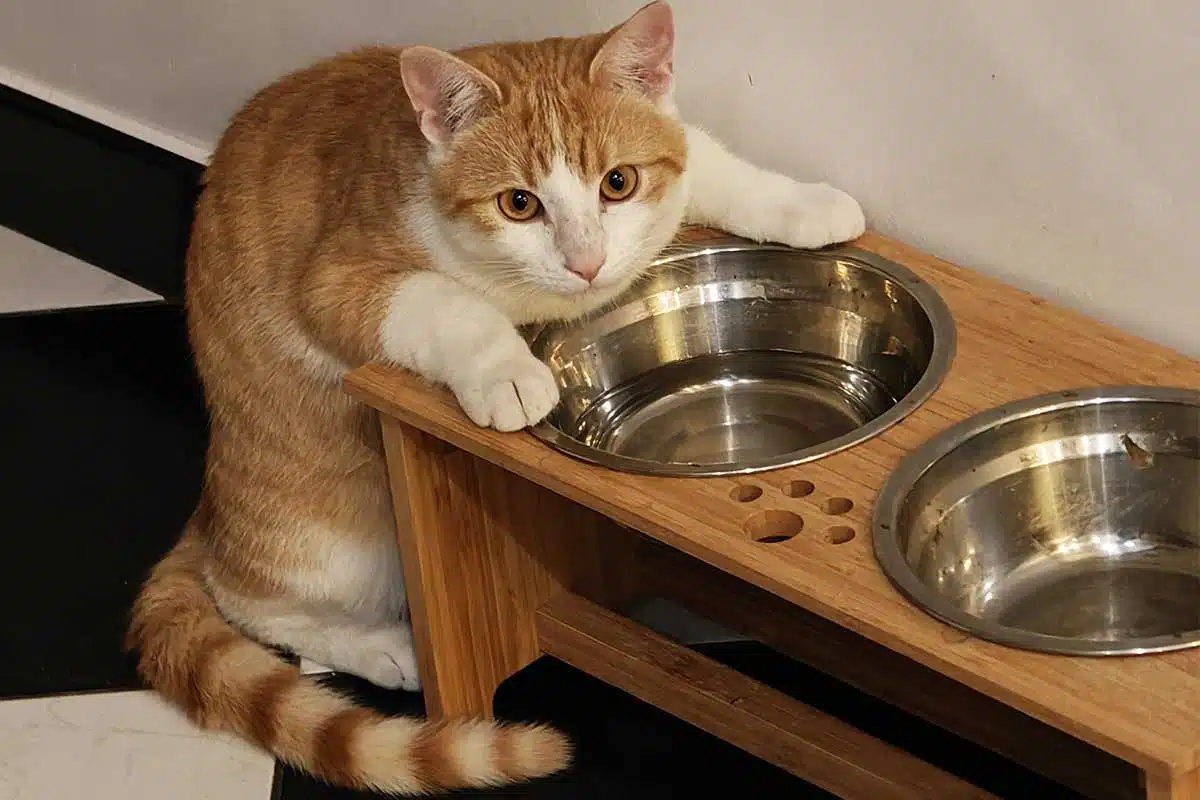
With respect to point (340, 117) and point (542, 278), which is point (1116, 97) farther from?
point (340, 117)

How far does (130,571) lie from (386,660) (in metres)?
0.40

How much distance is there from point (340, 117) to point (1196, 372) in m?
0.85

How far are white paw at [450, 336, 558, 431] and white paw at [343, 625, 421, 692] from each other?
0.44 metres

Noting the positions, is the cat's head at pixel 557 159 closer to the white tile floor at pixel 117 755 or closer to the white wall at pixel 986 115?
the white wall at pixel 986 115

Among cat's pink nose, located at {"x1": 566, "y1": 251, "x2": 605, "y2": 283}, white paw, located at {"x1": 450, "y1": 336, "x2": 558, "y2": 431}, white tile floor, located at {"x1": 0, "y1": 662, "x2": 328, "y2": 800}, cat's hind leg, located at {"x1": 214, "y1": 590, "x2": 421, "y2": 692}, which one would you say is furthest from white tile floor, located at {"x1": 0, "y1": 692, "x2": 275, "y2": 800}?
cat's pink nose, located at {"x1": 566, "y1": 251, "x2": 605, "y2": 283}

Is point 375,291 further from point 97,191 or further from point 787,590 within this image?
point 97,191

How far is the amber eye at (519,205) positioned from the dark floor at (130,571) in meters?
0.54

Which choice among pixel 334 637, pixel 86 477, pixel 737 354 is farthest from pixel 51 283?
pixel 737 354

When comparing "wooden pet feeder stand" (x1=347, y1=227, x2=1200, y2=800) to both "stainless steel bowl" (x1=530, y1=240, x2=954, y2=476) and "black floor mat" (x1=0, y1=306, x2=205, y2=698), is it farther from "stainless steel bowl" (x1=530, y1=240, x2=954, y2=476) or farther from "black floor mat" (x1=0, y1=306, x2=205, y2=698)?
"black floor mat" (x1=0, y1=306, x2=205, y2=698)

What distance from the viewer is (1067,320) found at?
1.50 meters

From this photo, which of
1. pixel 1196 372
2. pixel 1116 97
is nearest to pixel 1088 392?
pixel 1196 372

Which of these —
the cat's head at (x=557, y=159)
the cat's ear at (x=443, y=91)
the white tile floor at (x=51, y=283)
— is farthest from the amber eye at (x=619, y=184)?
the white tile floor at (x=51, y=283)

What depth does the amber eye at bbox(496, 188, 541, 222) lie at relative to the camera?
150 centimetres

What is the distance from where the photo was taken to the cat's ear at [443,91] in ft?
4.74
